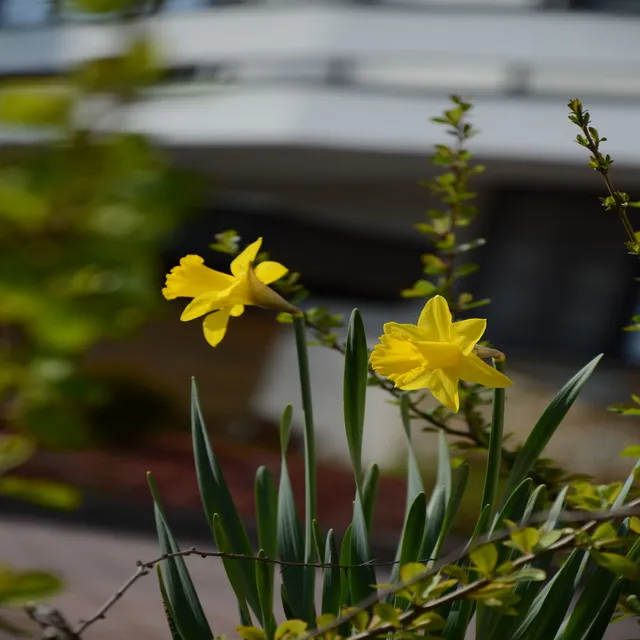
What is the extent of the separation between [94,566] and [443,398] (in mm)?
4888

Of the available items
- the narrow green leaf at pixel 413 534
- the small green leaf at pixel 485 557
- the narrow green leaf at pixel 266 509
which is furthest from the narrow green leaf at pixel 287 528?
the small green leaf at pixel 485 557

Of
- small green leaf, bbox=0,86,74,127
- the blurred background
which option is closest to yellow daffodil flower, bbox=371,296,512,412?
small green leaf, bbox=0,86,74,127

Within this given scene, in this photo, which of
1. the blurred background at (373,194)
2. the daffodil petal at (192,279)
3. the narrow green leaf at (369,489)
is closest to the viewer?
the daffodil petal at (192,279)

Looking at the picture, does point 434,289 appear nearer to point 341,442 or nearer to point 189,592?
point 189,592

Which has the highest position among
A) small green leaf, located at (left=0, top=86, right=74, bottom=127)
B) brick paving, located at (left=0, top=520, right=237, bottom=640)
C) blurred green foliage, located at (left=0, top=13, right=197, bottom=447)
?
small green leaf, located at (left=0, top=86, right=74, bottom=127)

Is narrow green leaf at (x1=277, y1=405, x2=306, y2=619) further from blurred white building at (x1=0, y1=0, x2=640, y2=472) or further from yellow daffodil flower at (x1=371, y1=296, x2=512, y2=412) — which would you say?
blurred white building at (x1=0, y1=0, x2=640, y2=472)

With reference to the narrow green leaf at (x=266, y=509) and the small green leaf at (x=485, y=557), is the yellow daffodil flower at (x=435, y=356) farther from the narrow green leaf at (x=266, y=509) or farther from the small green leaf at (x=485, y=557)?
the narrow green leaf at (x=266, y=509)

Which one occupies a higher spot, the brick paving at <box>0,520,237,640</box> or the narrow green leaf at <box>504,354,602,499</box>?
the narrow green leaf at <box>504,354,602,499</box>

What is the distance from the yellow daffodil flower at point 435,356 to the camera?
4.03 feet

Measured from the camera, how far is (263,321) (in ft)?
47.6

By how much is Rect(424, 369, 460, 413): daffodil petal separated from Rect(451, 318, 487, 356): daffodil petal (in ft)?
0.14

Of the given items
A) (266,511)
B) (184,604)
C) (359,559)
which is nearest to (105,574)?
(266,511)

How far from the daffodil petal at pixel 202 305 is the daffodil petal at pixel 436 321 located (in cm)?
32

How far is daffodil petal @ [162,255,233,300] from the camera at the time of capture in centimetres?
137
